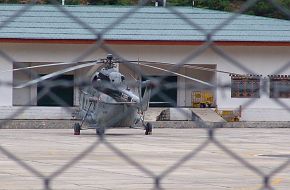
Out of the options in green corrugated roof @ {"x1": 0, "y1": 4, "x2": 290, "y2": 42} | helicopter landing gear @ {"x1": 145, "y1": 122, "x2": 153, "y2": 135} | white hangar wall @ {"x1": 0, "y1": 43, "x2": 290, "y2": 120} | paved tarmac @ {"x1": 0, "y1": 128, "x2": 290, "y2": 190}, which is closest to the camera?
paved tarmac @ {"x1": 0, "y1": 128, "x2": 290, "y2": 190}

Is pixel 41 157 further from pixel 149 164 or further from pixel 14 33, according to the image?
pixel 14 33

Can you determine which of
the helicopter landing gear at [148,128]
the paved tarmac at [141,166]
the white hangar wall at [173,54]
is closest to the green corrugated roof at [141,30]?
the white hangar wall at [173,54]

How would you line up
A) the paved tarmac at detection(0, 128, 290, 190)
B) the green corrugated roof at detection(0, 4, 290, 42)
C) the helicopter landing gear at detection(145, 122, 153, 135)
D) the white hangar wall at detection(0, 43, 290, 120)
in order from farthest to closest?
1. the white hangar wall at detection(0, 43, 290, 120)
2. the green corrugated roof at detection(0, 4, 290, 42)
3. the helicopter landing gear at detection(145, 122, 153, 135)
4. the paved tarmac at detection(0, 128, 290, 190)

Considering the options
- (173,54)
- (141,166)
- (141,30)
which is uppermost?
(141,30)

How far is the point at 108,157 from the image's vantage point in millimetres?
14484

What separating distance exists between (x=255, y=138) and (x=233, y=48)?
11.9m

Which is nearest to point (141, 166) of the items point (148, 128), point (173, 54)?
point (148, 128)

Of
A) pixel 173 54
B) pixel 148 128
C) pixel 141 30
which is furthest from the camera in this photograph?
pixel 141 30

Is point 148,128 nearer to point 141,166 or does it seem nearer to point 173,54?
point 173,54

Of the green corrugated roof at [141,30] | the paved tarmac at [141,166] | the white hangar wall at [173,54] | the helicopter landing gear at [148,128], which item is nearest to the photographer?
the paved tarmac at [141,166]

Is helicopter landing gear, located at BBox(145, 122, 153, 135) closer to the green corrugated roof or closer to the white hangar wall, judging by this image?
the green corrugated roof

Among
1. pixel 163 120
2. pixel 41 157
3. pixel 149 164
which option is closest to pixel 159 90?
pixel 149 164

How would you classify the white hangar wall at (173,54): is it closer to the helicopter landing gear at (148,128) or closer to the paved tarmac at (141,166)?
the helicopter landing gear at (148,128)

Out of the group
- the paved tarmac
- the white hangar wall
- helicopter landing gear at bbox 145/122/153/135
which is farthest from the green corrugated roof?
the paved tarmac
